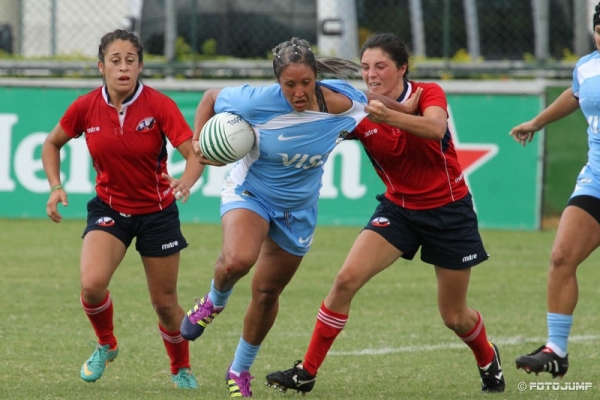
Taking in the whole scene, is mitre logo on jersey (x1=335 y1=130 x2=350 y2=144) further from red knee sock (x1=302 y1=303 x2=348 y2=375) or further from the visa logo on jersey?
red knee sock (x1=302 y1=303 x2=348 y2=375)

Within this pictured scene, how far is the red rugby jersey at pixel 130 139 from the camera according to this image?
22.8ft

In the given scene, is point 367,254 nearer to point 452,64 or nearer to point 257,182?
point 257,182

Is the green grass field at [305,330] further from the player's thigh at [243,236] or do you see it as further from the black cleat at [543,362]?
the player's thigh at [243,236]

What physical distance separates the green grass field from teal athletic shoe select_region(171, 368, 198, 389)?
8 cm

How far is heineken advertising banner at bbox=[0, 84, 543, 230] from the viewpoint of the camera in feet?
48.1

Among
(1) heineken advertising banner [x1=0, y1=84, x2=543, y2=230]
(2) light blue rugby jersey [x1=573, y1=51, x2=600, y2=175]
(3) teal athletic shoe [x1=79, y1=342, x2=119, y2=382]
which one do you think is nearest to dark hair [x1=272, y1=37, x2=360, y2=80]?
(2) light blue rugby jersey [x1=573, y1=51, x2=600, y2=175]

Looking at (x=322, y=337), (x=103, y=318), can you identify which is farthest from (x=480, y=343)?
(x=103, y=318)

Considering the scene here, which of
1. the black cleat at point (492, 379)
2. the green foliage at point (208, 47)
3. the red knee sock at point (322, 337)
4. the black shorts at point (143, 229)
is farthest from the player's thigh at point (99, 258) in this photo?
the green foliage at point (208, 47)

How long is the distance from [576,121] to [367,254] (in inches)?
342

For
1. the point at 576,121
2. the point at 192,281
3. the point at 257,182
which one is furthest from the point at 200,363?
the point at 576,121

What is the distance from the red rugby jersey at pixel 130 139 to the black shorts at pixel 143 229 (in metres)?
0.05

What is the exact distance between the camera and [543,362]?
6414 mm

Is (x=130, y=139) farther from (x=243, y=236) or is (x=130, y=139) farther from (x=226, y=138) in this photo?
(x=243, y=236)

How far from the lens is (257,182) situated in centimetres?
680
